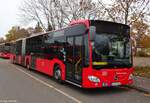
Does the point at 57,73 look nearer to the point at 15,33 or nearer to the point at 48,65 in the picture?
the point at 48,65

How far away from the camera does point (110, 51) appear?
10039 mm

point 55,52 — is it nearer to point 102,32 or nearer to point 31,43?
point 102,32

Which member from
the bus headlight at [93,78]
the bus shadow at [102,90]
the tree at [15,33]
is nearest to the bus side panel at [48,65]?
the bus shadow at [102,90]

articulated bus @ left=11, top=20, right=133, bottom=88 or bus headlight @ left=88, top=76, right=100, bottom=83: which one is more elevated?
articulated bus @ left=11, top=20, right=133, bottom=88

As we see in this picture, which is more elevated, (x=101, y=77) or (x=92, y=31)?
(x=92, y=31)

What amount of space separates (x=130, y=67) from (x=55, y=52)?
14.5ft

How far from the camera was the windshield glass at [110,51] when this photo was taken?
9.74m

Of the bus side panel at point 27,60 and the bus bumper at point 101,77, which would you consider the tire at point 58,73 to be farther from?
the bus side panel at point 27,60

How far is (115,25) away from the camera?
1049 cm

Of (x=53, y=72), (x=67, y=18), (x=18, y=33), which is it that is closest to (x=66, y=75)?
(x=53, y=72)

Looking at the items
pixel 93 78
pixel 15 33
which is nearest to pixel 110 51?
pixel 93 78

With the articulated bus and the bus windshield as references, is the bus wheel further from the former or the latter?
the bus windshield

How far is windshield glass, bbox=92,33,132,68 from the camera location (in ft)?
32.0

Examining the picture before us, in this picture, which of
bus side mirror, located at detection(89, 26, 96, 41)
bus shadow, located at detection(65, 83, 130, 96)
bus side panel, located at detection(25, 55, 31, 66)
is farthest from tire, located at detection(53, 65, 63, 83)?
bus side panel, located at detection(25, 55, 31, 66)
